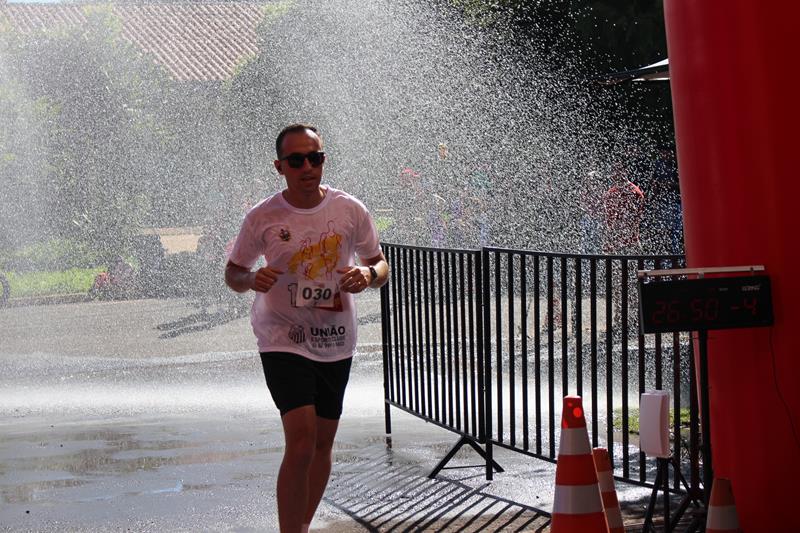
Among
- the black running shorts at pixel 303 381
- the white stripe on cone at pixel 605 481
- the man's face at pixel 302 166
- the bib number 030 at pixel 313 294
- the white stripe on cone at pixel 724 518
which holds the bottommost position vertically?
the white stripe on cone at pixel 724 518

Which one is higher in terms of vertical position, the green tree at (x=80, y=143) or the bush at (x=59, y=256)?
the green tree at (x=80, y=143)

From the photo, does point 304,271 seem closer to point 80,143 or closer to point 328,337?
point 328,337

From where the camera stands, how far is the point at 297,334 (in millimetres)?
5941

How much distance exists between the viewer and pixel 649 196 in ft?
62.0

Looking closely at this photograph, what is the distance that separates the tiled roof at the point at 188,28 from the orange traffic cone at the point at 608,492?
32763 millimetres

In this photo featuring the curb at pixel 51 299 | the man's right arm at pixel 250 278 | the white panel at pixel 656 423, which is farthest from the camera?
the curb at pixel 51 299

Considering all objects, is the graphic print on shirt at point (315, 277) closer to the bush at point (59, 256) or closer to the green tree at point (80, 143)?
the bush at point (59, 256)

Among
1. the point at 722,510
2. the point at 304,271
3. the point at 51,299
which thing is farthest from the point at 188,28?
the point at 722,510

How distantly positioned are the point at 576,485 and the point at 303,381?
1.34 metres

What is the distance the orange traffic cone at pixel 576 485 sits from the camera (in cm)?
510

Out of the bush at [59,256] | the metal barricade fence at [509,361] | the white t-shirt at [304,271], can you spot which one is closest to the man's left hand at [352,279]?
the white t-shirt at [304,271]

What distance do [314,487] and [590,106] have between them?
678 inches

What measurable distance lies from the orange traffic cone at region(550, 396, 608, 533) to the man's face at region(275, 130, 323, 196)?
1.53m

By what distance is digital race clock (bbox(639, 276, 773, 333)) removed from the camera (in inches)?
203
